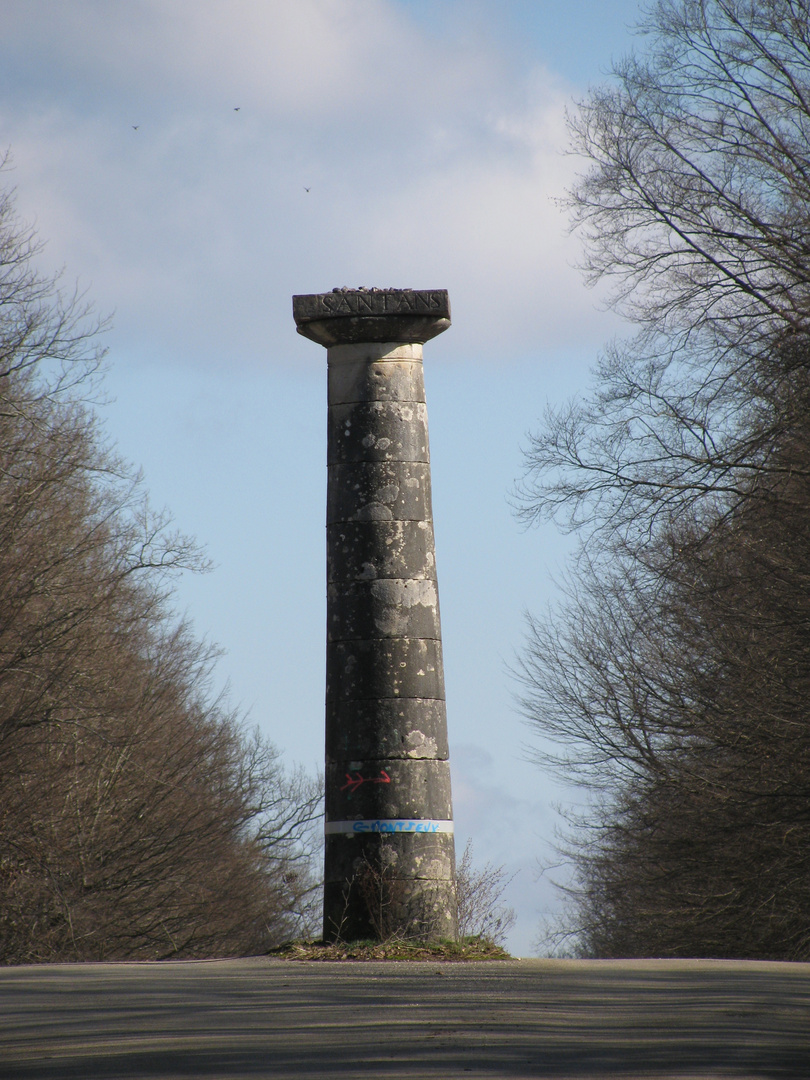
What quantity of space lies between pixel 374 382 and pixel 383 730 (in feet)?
9.28

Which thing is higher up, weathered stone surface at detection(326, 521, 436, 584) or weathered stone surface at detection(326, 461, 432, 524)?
weathered stone surface at detection(326, 461, 432, 524)

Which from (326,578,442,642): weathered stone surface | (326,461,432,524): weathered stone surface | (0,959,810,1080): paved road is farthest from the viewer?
(326,461,432,524): weathered stone surface

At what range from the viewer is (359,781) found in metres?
11.1

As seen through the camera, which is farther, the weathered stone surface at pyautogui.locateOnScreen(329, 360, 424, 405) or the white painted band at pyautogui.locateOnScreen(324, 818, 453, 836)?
the weathered stone surface at pyautogui.locateOnScreen(329, 360, 424, 405)

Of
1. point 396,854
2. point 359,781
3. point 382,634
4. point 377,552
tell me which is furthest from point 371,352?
point 396,854

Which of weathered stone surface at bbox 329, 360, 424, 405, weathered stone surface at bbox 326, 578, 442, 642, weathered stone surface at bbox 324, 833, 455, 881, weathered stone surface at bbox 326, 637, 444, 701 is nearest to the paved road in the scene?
weathered stone surface at bbox 324, 833, 455, 881

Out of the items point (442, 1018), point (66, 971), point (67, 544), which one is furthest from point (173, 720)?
point (442, 1018)

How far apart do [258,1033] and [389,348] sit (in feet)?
21.6

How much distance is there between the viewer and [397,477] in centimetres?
1158

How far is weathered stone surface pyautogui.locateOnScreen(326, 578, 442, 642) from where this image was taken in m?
11.3

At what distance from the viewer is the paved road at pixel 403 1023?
18.5 feet

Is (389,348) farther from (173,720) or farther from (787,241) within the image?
(173,720)

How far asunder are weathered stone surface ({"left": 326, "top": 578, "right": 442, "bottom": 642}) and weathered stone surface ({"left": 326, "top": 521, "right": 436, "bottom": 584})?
0.07 m

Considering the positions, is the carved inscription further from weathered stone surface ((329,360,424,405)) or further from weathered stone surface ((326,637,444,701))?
weathered stone surface ((326,637,444,701))
